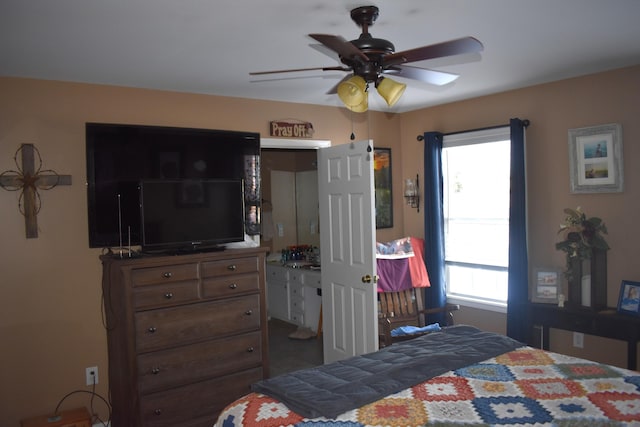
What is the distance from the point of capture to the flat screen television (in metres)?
3.54

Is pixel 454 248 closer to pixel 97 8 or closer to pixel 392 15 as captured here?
pixel 392 15

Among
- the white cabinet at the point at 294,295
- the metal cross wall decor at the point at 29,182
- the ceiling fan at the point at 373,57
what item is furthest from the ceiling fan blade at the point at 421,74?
the white cabinet at the point at 294,295

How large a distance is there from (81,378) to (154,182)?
1518mm

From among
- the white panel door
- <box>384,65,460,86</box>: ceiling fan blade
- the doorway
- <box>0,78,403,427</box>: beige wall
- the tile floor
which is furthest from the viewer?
the doorway

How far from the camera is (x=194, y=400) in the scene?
3.40 m

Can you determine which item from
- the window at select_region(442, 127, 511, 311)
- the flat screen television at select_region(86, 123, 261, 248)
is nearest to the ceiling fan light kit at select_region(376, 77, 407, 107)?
the flat screen television at select_region(86, 123, 261, 248)

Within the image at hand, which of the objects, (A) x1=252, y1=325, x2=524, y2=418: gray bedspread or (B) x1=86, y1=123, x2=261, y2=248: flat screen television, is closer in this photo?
(A) x1=252, y1=325, x2=524, y2=418: gray bedspread

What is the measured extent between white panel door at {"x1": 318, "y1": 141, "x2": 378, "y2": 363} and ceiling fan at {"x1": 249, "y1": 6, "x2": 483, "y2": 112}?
63.3 inches

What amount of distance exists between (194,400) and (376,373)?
170 cm

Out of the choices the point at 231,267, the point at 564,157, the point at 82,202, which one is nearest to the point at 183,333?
the point at 231,267

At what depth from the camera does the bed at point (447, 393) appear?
185 cm

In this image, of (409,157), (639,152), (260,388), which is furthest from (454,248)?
(260,388)

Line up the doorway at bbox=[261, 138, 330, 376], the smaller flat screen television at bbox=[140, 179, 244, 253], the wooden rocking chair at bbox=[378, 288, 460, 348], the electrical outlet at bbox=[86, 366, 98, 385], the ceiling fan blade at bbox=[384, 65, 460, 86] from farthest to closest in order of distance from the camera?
the doorway at bbox=[261, 138, 330, 376] < the wooden rocking chair at bbox=[378, 288, 460, 348] < the electrical outlet at bbox=[86, 366, 98, 385] < the smaller flat screen television at bbox=[140, 179, 244, 253] < the ceiling fan blade at bbox=[384, 65, 460, 86]

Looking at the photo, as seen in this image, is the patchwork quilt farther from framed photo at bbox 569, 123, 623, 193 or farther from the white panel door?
framed photo at bbox 569, 123, 623, 193
